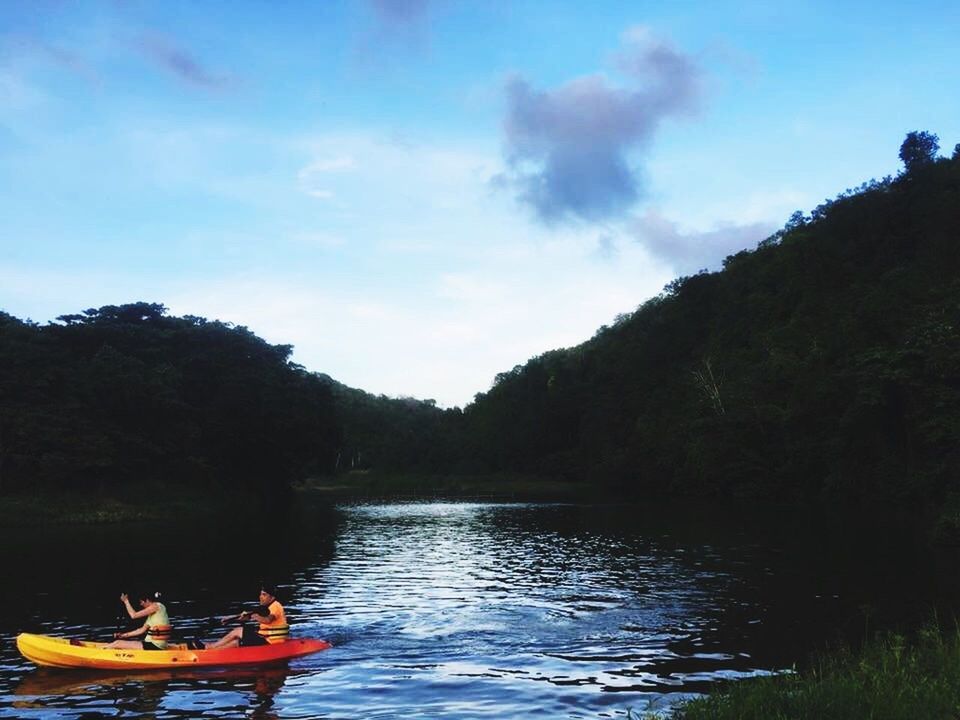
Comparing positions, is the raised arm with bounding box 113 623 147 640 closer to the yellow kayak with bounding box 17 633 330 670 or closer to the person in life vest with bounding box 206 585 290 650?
the yellow kayak with bounding box 17 633 330 670

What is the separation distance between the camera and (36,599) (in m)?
30.7

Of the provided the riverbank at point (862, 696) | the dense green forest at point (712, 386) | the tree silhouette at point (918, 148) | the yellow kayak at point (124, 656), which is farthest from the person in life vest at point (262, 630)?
the tree silhouette at point (918, 148)

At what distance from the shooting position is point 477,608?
1148 inches

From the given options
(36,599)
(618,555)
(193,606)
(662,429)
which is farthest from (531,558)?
(662,429)

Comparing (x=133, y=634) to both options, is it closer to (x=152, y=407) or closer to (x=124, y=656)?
(x=124, y=656)

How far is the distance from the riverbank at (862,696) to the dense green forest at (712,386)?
4879 cm

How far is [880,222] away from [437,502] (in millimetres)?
61083

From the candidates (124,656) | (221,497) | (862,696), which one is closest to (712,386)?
(221,497)

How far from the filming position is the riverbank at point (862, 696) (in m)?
11.8

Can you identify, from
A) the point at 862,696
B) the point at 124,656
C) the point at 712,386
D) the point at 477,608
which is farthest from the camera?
the point at 712,386

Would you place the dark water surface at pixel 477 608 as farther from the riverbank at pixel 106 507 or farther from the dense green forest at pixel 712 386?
the dense green forest at pixel 712 386

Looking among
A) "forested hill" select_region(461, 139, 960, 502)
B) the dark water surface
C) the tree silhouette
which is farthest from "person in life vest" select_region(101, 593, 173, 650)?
the tree silhouette

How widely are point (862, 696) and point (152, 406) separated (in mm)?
74090

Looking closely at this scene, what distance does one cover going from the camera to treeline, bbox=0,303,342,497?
224ft
